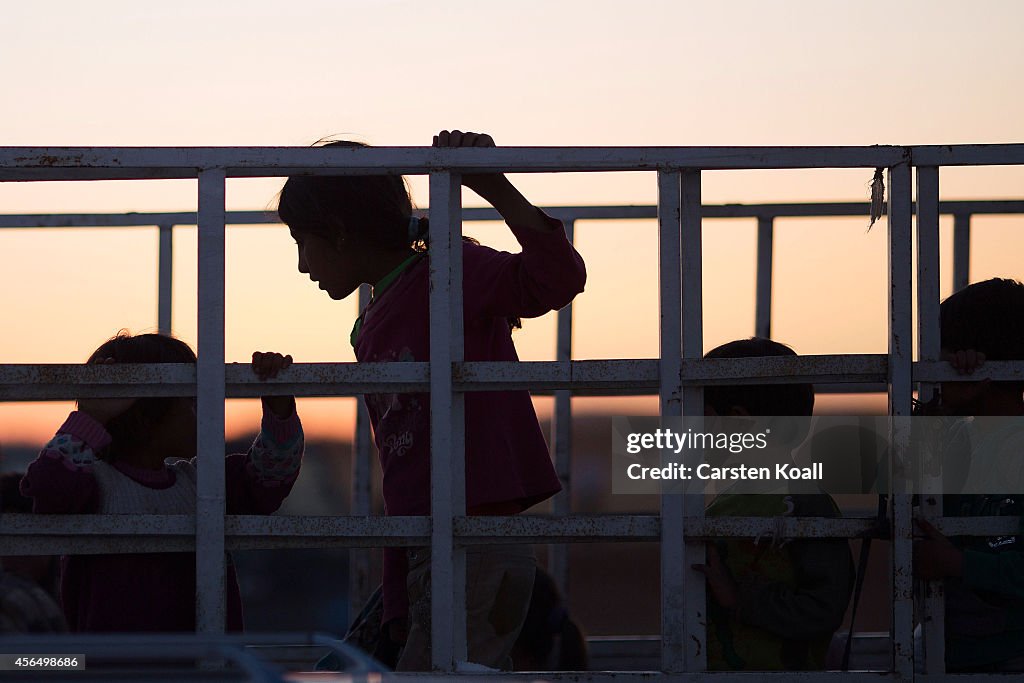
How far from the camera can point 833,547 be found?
9.21 ft

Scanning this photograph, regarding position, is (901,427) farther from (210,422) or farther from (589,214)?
(589,214)

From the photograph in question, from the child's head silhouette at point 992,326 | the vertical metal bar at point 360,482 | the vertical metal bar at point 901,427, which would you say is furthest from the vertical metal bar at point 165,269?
the vertical metal bar at point 901,427

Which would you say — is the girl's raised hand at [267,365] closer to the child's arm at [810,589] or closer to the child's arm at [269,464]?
the child's arm at [269,464]

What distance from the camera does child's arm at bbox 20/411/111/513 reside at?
2.60 m

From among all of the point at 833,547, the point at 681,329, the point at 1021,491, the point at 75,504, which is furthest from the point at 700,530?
the point at 75,504

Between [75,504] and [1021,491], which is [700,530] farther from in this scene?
[75,504]

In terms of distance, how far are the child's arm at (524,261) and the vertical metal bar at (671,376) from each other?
0.22 metres

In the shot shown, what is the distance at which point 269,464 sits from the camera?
2.80m

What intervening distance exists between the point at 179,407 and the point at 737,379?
1.37 m

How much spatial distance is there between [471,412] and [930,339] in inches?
37.0

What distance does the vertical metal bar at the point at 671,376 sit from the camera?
2.39 m

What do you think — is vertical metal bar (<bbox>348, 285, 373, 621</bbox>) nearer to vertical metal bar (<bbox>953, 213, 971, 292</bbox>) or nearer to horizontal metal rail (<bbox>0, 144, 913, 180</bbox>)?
vertical metal bar (<bbox>953, 213, 971, 292</bbox>)

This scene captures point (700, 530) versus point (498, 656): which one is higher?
point (700, 530)

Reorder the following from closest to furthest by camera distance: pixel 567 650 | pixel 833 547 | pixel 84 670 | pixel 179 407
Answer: pixel 84 670 → pixel 833 547 → pixel 179 407 → pixel 567 650
